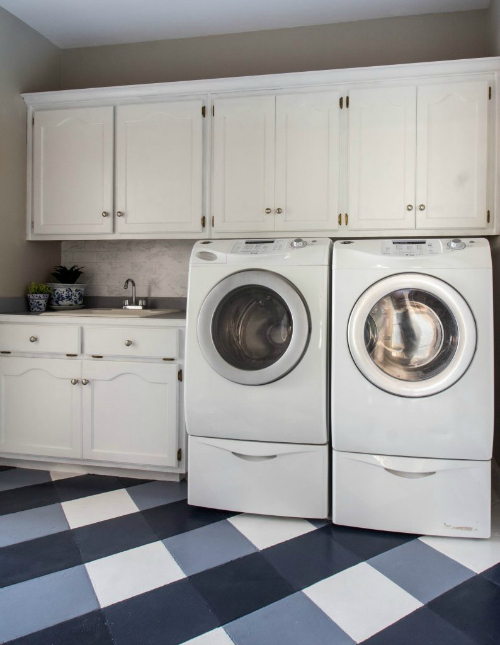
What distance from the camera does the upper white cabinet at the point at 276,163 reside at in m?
2.56

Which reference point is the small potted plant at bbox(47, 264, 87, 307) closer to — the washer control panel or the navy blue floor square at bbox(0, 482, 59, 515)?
the navy blue floor square at bbox(0, 482, 59, 515)

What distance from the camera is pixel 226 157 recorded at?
2662mm

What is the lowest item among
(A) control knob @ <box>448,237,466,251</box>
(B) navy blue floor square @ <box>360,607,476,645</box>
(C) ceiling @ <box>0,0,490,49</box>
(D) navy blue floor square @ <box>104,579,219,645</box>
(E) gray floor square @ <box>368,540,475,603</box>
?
(B) navy blue floor square @ <box>360,607,476,645</box>

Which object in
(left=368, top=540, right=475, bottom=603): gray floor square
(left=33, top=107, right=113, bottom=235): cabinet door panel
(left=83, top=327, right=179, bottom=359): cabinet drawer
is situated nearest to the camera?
(left=368, top=540, right=475, bottom=603): gray floor square

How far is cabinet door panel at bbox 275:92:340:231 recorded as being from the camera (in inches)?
101

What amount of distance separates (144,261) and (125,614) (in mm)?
2154

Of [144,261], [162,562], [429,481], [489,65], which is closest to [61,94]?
[144,261]

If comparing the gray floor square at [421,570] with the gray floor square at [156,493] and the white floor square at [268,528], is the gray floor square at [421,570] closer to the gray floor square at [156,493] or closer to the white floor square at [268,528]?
the white floor square at [268,528]

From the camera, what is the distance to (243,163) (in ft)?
8.68

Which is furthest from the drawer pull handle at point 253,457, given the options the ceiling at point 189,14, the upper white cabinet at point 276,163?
the ceiling at point 189,14

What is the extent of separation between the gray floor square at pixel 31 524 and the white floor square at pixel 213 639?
88 cm

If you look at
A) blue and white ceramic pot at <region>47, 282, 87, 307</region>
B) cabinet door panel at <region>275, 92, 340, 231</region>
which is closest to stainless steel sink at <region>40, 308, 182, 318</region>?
blue and white ceramic pot at <region>47, 282, 87, 307</region>

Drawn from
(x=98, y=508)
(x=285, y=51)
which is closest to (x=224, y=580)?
(x=98, y=508)

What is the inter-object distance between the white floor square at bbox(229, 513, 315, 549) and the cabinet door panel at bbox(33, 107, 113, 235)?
1.78 metres
